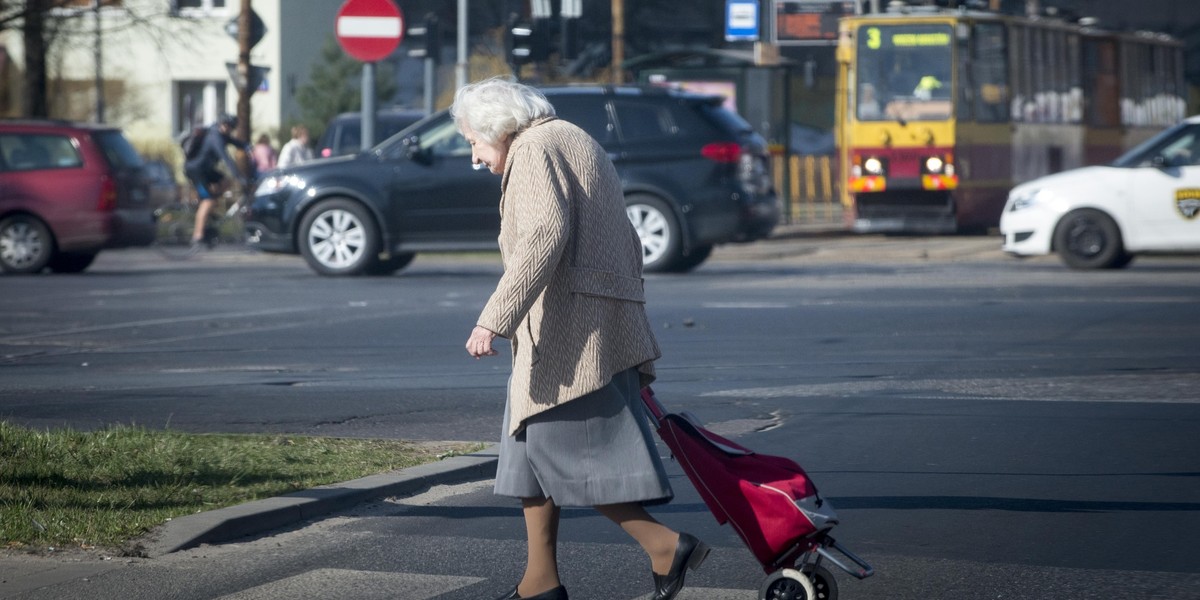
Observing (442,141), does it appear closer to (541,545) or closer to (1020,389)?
(1020,389)

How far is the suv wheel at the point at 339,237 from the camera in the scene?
1900 cm

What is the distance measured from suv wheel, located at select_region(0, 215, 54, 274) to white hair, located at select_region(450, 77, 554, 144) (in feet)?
54.2

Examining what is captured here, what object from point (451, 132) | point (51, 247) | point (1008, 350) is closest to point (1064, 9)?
point (451, 132)

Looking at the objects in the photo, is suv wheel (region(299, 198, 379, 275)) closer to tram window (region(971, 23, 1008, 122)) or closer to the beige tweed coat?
tram window (region(971, 23, 1008, 122))

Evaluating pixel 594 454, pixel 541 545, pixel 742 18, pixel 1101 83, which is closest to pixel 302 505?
pixel 541 545

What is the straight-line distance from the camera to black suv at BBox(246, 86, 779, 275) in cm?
1859

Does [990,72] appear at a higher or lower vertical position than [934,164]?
higher

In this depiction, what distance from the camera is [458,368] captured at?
11.2 metres

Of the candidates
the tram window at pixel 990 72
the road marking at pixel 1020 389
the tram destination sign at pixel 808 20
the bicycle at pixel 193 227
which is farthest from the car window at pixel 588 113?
the tram destination sign at pixel 808 20

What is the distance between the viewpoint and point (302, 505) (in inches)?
261

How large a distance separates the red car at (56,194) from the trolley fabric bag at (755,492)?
16.7 m

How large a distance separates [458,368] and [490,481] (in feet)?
12.5

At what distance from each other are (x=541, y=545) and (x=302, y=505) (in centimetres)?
171

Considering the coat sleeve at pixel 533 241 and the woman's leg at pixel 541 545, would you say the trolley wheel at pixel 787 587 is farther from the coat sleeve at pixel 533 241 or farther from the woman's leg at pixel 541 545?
the coat sleeve at pixel 533 241
